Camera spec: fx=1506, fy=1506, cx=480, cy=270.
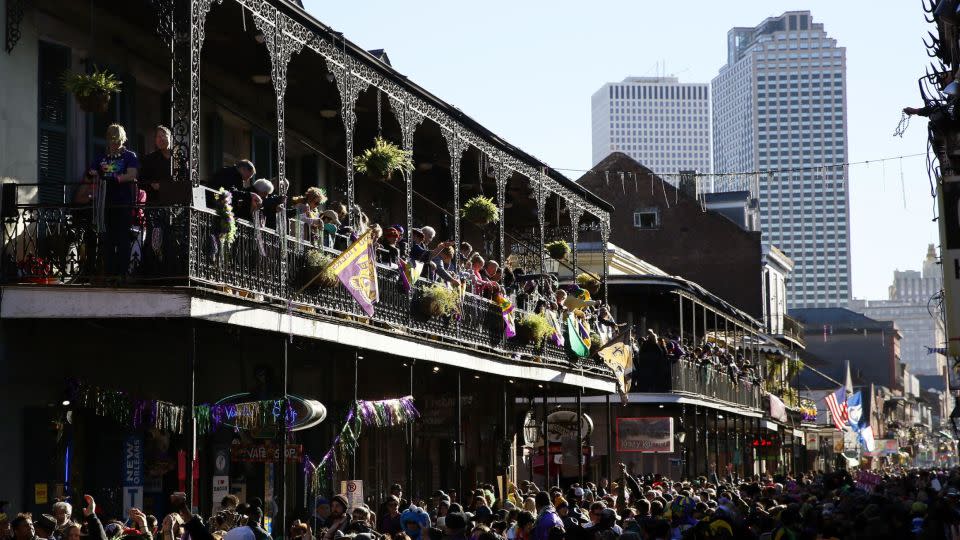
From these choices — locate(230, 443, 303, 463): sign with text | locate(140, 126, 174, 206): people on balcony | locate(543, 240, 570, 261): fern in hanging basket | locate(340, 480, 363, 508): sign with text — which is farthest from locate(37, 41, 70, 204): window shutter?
locate(543, 240, 570, 261): fern in hanging basket

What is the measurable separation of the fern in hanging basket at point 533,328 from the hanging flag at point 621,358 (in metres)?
4.22

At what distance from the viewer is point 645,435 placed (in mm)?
36344

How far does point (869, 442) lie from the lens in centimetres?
6956

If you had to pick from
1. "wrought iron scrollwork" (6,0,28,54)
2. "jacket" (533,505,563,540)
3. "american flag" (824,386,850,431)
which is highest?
"wrought iron scrollwork" (6,0,28,54)

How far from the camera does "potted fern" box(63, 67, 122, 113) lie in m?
15.3

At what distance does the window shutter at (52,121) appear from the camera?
16.2m

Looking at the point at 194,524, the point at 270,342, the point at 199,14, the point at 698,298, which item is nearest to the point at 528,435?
the point at 698,298

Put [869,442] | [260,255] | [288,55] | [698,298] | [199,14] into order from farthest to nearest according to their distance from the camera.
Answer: [869,442] → [698,298] → [288,55] → [260,255] → [199,14]

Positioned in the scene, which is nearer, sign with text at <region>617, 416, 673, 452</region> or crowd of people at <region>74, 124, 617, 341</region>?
crowd of people at <region>74, 124, 617, 341</region>

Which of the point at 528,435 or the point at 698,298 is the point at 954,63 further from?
the point at 698,298

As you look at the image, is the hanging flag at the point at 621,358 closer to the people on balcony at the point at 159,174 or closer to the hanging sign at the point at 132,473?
the hanging sign at the point at 132,473

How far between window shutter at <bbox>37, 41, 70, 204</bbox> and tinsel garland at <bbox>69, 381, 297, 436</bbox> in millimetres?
2189

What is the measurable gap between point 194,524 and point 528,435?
23.5m

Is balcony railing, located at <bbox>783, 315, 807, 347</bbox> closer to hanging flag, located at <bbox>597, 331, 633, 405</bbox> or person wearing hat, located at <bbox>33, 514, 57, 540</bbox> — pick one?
hanging flag, located at <bbox>597, 331, 633, 405</bbox>
